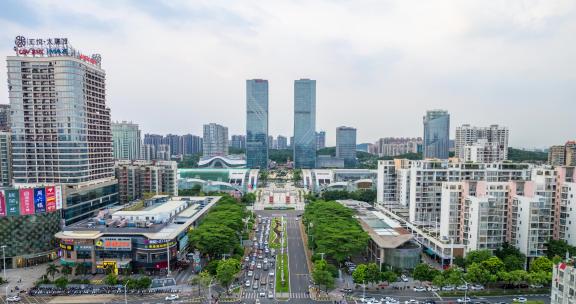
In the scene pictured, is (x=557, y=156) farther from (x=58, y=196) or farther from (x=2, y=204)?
(x=2, y=204)

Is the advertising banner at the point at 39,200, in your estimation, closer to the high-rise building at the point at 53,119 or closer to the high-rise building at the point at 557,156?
the high-rise building at the point at 53,119

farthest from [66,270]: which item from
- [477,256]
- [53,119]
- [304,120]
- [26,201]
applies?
[304,120]

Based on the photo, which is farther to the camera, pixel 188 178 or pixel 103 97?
→ pixel 188 178

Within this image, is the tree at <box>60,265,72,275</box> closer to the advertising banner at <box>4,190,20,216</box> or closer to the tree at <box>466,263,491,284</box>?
the advertising banner at <box>4,190,20,216</box>

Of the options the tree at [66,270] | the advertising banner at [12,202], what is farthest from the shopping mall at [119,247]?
the advertising banner at [12,202]

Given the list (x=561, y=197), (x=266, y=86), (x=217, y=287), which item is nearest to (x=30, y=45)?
(x=217, y=287)

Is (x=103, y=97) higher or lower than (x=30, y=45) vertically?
lower

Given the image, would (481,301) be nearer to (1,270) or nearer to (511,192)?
(511,192)
